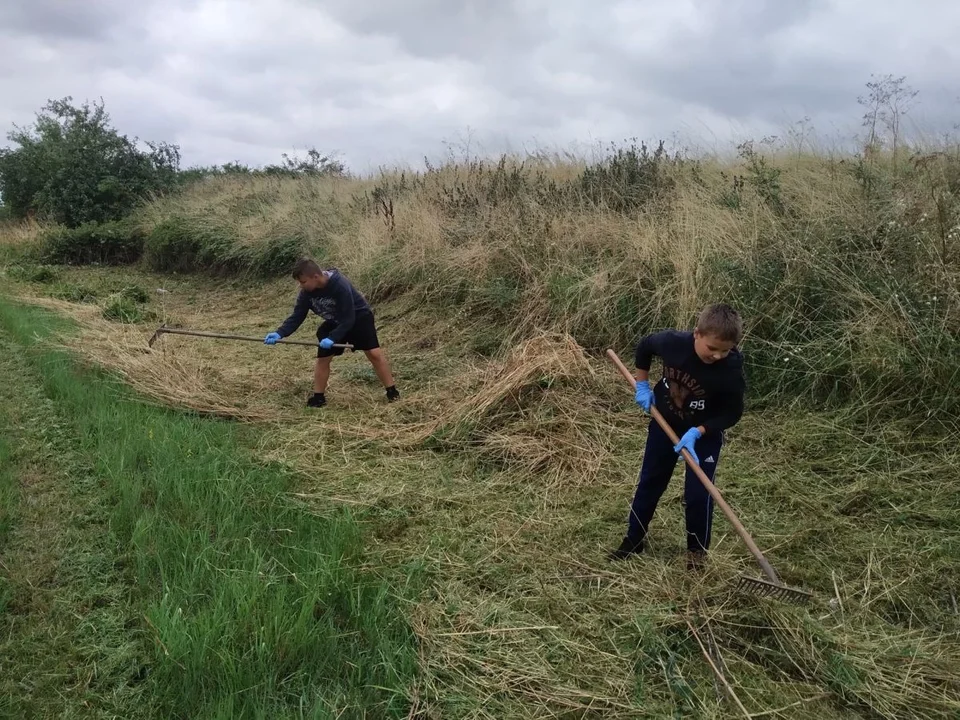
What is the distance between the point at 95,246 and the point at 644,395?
1652cm

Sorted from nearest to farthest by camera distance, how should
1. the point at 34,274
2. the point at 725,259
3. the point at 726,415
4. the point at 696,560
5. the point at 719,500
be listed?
1. the point at 719,500
2. the point at 726,415
3. the point at 696,560
4. the point at 725,259
5. the point at 34,274

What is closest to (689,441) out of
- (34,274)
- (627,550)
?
(627,550)

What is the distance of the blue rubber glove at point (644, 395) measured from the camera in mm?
3234

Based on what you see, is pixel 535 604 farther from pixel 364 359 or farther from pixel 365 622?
pixel 364 359

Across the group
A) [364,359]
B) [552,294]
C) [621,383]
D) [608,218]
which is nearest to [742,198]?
[608,218]

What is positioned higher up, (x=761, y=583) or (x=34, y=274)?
(x=34, y=274)

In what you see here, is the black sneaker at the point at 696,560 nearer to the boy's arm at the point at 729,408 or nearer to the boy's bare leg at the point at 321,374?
the boy's arm at the point at 729,408

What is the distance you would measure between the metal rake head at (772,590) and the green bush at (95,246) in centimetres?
1622

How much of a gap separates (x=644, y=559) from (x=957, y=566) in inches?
57.2

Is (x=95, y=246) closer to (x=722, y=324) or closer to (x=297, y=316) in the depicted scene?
(x=297, y=316)

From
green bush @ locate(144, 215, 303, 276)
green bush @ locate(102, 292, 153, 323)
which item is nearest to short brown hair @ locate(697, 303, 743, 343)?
green bush @ locate(102, 292, 153, 323)

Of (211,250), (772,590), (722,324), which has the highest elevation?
(211,250)

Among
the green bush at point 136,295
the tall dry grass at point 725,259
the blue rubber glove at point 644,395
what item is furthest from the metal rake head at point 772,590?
the green bush at point 136,295

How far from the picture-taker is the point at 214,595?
108 inches
